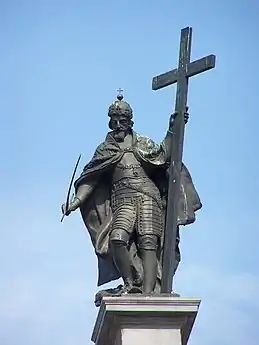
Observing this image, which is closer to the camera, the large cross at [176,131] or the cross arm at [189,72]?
the large cross at [176,131]

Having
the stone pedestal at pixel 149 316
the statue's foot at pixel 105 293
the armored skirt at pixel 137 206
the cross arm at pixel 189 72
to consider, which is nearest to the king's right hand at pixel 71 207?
the armored skirt at pixel 137 206

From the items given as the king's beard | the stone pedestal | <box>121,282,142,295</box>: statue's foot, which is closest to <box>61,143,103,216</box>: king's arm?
the king's beard

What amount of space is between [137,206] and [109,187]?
0.61 m

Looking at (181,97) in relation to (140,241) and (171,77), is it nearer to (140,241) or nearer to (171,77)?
(171,77)

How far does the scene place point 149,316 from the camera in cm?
1064

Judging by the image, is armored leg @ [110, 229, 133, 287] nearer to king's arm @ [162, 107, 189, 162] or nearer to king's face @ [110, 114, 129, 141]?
king's arm @ [162, 107, 189, 162]

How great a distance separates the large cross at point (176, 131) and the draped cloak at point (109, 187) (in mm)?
188

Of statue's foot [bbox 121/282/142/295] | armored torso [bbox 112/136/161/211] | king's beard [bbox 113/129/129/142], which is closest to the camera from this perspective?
statue's foot [bbox 121/282/142/295]

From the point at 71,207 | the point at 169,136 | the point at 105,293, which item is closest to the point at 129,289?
the point at 105,293

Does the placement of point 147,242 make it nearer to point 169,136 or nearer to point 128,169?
point 128,169

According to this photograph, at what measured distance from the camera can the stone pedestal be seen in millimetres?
10617

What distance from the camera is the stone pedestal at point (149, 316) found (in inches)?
418

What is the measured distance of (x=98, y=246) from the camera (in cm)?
1162

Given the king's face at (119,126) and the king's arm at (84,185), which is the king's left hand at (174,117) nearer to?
the king's face at (119,126)
